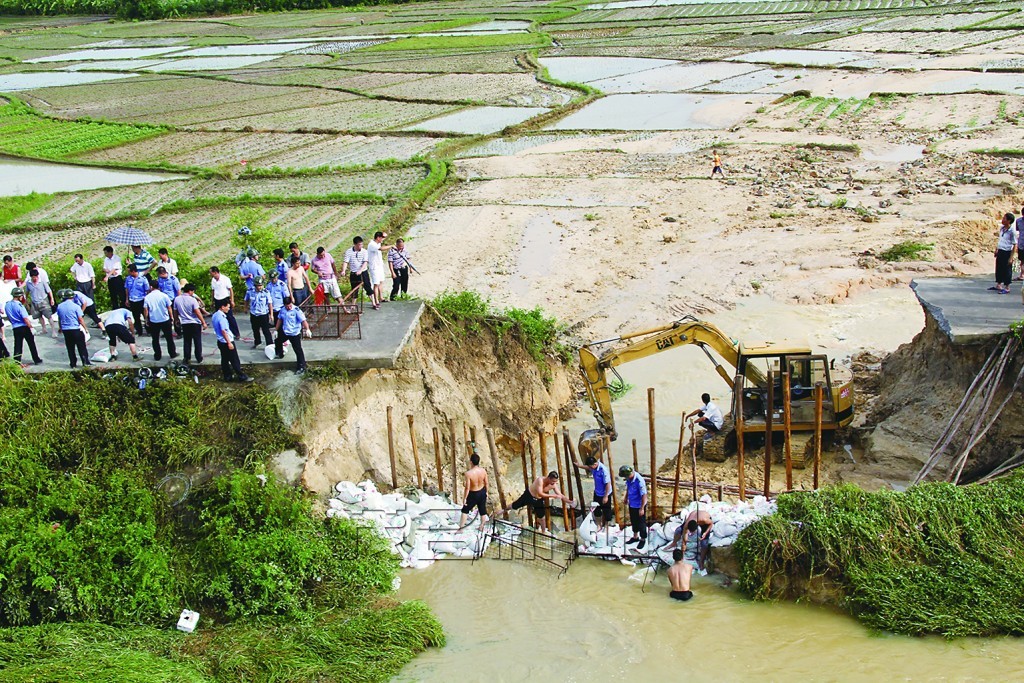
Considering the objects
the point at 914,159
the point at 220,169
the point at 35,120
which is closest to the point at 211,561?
the point at 220,169

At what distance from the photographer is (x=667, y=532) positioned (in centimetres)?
1384

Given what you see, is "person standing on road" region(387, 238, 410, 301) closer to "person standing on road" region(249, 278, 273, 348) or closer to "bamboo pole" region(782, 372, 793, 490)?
"person standing on road" region(249, 278, 273, 348)

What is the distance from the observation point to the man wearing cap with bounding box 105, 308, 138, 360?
1619 centimetres

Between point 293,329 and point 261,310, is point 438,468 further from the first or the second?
point 261,310

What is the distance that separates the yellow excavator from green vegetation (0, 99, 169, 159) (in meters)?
27.5

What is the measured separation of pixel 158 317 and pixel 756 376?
9479mm

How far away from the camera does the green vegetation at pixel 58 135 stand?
38.5 meters

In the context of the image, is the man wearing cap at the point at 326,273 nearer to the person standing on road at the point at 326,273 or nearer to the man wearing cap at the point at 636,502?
the person standing on road at the point at 326,273

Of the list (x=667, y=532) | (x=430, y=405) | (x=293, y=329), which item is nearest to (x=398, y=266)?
(x=430, y=405)

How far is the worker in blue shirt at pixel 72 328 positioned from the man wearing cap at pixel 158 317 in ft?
3.19

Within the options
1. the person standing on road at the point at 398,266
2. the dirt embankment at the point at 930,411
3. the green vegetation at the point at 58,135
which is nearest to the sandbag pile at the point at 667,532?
the dirt embankment at the point at 930,411

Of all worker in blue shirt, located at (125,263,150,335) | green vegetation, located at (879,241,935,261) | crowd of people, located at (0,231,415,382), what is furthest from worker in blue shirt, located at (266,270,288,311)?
green vegetation, located at (879,241,935,261)

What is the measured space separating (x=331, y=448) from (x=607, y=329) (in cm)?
848

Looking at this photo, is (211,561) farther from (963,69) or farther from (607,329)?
(963,69)
